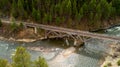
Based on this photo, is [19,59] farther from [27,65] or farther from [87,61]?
[87,61]

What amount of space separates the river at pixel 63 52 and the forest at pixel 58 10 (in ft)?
24.9

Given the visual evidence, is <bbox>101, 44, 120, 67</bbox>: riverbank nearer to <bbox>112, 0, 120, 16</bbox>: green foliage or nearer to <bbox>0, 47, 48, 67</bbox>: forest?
<bbox>112, 0, 120, 16</bbox>: green foliage

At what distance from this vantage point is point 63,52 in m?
71.6

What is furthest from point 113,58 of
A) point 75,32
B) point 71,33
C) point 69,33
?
point 69,33

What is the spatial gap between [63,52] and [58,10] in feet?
48.9

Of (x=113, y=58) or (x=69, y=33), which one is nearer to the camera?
(x=113, y=58)

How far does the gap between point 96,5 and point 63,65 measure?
27.0 meters

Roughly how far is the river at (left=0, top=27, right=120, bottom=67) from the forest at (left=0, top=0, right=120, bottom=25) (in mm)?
7582

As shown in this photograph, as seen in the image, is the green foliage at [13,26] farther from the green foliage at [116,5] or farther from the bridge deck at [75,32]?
the green foliage at [116,5]

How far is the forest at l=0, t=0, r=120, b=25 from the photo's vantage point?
263ft

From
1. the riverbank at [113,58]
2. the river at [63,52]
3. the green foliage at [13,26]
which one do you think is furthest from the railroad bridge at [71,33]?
the green foliage at [13,26]

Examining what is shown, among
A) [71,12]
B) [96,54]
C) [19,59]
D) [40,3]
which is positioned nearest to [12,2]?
[40,3]

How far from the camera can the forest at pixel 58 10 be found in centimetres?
8019

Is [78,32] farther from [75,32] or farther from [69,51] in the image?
[69,51]
